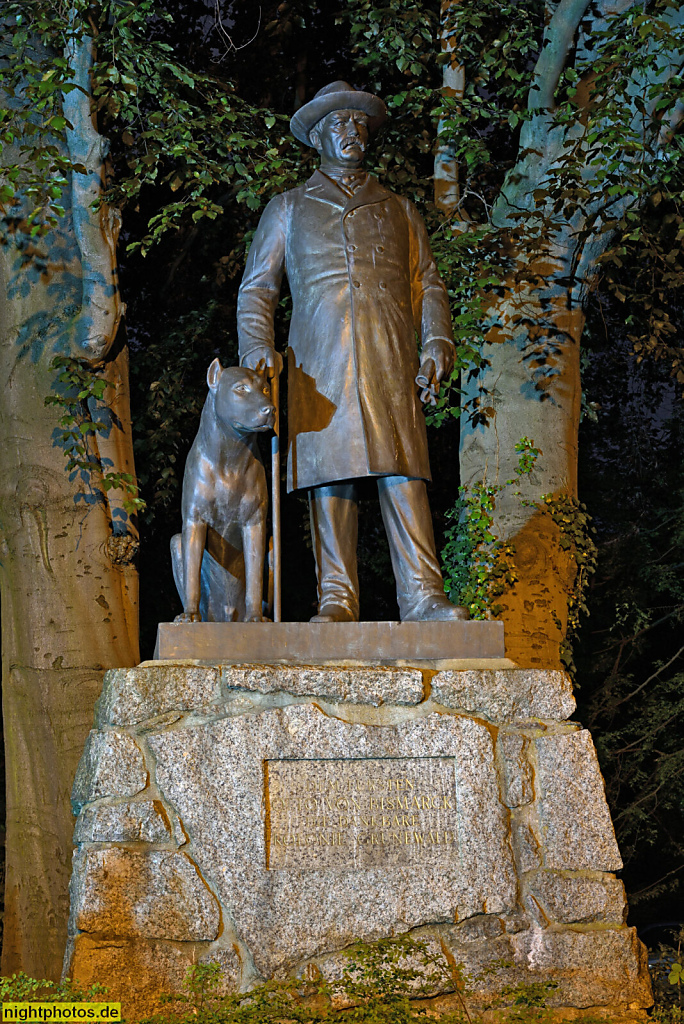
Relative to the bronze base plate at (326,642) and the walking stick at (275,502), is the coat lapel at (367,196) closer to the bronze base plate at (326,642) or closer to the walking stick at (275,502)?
the walking stick at (275,502)

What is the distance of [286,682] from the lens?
168 inches

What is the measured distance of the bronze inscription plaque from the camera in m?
4.14

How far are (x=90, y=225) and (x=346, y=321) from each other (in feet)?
11.0

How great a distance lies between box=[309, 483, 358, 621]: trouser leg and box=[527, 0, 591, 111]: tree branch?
16.1 feet

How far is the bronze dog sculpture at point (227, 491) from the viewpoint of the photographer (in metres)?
4.59

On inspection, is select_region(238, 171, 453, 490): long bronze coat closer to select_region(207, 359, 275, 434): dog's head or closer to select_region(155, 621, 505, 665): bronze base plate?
select_region(207, 359, 275, 434): dog's head

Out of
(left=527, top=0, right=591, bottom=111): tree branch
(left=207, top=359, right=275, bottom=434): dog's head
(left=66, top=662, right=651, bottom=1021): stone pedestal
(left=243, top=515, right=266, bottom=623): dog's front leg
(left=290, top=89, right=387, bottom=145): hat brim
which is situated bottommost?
(left=66, top=662, right=651, bottom=1021): stone pedestal

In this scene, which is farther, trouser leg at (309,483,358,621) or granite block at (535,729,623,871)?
trouser leg at (309,483,358,621)

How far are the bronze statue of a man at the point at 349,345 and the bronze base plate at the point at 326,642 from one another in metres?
0.24

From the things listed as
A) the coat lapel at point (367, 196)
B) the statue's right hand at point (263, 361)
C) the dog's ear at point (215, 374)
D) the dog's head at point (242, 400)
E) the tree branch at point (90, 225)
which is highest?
the tree branch at point (90, 225)

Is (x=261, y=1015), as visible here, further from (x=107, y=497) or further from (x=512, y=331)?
(x=512, y=331)

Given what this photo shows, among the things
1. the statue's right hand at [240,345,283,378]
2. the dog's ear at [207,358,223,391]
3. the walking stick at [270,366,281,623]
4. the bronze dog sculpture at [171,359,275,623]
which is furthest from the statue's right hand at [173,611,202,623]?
the statue's right hand at [240,345,283,378]

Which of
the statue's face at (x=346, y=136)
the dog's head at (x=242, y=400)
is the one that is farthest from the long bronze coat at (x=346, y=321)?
the dog's head at (x=242, y=400)

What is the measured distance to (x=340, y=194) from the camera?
16.6ft
